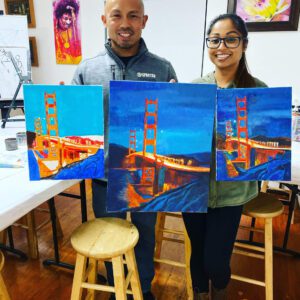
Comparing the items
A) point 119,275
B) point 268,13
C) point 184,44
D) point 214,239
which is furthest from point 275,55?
point 119,275

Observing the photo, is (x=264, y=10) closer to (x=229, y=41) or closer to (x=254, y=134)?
(x=229, y=41)

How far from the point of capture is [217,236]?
1.07 m

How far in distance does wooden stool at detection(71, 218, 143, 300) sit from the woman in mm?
274

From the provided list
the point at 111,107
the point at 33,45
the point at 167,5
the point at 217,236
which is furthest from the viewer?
the point at 33,45

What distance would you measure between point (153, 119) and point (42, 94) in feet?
1.17

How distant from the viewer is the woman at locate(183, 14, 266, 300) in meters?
0.99

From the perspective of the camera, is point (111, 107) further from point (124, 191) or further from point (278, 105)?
point (278, 105)

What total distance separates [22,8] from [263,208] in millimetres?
3296

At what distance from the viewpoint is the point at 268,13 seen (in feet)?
7.42

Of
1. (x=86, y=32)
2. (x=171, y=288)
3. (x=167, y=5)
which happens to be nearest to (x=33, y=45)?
(x=86, y=32)

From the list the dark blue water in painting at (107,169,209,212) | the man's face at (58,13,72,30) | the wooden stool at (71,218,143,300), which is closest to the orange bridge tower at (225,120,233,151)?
the dark blue water in painting at (107,169,209,212)

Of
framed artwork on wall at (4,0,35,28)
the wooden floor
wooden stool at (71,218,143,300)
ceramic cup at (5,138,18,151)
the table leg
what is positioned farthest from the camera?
framed artwork on wall at (4,0,35,28)

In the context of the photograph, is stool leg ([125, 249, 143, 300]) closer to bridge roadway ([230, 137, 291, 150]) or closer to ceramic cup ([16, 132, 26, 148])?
bridge roadway ([230, 137, 291, 150])

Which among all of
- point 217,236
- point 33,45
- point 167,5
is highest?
point 167,5
